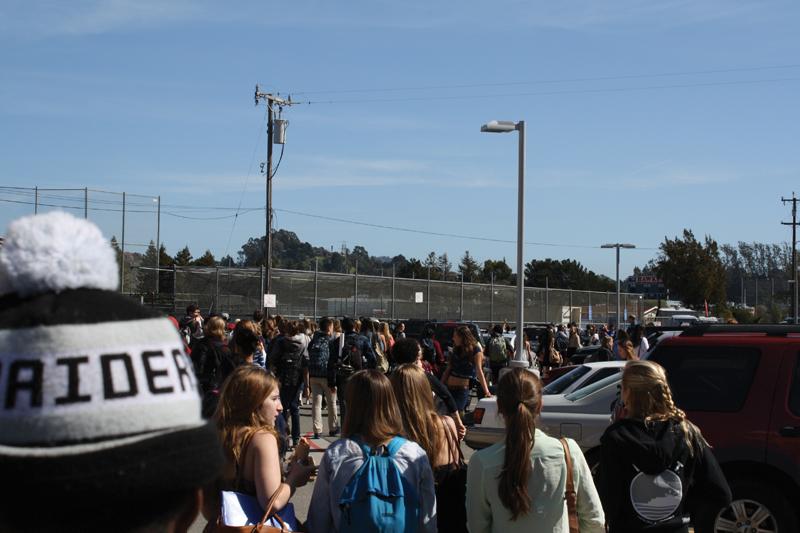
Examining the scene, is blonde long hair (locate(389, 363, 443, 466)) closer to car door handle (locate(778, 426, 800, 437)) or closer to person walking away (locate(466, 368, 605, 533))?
person walking away (locate(466, 368, 605, 533))

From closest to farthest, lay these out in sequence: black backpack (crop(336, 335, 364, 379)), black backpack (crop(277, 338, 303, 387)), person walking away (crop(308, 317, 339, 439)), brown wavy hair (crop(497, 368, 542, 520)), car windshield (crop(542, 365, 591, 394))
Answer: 1. brown wavy hair (crop(497, 368, 542, 520))
2. car windshield (crop(542, 365, 591, 394))
3. black backpack (crop(277, 338, 303, 387))
4. black backpack (crop(336, 335, 364, 379))
5. person walking away (crop(308, 317, 339, 439))

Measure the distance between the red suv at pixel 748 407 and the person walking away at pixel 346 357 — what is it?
23.2 feet

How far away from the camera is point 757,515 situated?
7234 millimetres

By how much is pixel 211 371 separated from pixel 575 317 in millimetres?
45515

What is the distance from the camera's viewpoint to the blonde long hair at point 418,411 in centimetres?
535

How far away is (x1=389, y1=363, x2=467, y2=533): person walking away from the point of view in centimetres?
534

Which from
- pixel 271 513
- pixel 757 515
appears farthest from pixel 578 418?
pixel 271 513

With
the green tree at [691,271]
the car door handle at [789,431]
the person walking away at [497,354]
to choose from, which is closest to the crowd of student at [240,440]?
the car door handle at [789,431]

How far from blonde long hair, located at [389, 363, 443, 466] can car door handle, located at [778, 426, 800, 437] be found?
10.9 feet

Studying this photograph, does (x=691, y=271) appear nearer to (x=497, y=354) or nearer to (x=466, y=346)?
(x=497, y=354)

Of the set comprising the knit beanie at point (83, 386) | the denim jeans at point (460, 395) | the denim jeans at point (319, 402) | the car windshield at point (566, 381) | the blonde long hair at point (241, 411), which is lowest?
the denim jeans at point (319, 402)

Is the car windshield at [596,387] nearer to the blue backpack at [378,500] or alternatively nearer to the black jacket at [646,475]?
the black jacket at [646,475]

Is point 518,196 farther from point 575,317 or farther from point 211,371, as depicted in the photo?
point 575,317

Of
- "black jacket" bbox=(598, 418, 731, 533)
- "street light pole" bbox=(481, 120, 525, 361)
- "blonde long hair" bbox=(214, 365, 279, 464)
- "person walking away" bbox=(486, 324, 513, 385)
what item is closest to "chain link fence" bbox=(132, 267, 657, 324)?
"person walking away" bbox=(486, 324, 513, 385)
